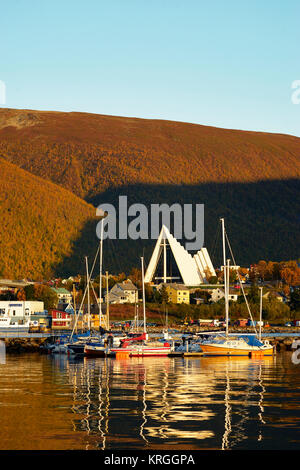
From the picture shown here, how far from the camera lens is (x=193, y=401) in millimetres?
35156

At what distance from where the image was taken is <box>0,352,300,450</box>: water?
25844 mm

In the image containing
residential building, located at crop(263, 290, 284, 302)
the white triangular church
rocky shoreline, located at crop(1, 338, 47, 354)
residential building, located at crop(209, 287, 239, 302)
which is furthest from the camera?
the white triangular church

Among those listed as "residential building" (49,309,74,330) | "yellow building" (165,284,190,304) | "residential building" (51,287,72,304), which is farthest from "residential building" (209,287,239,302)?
"residential building" (49,309,74,330)

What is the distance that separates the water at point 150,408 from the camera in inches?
1017

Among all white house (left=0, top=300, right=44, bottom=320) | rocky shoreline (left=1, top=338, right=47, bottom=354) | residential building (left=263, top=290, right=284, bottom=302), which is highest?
residential building (left=263, top=290, right=284, bottom=302)

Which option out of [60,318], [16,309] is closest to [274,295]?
[60,318]

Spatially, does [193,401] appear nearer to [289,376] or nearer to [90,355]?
[289,376]

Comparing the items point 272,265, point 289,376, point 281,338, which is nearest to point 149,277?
point 272,265

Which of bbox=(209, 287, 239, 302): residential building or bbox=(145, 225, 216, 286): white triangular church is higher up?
bbox=(145, 225, 216, 286): white triangular church

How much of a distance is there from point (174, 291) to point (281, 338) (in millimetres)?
53618

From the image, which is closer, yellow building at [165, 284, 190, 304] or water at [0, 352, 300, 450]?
water at [0, 352, 300, 450]

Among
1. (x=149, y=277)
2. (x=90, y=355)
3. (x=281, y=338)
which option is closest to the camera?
(x=90, y=355)

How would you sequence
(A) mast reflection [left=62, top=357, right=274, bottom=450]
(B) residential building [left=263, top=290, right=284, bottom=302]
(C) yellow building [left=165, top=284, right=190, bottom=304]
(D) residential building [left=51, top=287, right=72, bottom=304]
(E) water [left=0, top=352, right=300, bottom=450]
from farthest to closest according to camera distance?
(D) residential building [left=51, top=287, right=72, bottom=304] < (C) yellow building [left=165, top=284, right=190, bottom=304] < (B) residential building [left=263, top=290, right=284, bottom=302] < (A) mast reflection [left=62, top=357, right=274, bottom=450] < (E) water [left=0, top=352, right=300, bottom=450]

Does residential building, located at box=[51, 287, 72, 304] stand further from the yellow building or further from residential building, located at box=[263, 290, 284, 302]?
residential building, located at box=[263, 290, 284, 302]
